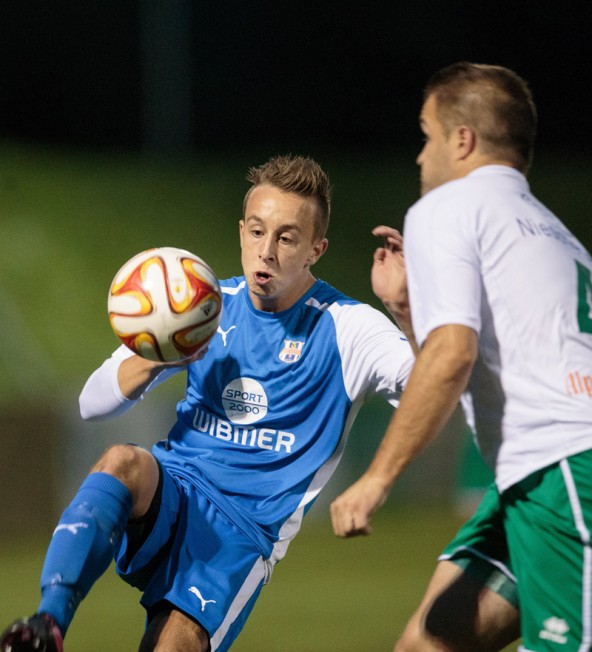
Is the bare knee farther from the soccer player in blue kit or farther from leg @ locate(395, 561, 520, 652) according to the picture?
leg @ locate(395, 561, 520, 652)

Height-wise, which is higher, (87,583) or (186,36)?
(186,36)

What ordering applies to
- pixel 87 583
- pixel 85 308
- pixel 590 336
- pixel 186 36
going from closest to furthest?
pixel 590 336, pixel 87 583, pixel 85 308, pixel 186 36

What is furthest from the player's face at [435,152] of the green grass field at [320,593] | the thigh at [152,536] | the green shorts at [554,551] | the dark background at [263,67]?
the dark background at [263,67]

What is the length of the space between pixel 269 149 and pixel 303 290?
882 centimetres

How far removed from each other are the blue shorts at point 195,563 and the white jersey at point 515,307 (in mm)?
1295

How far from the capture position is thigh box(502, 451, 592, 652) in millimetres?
2957

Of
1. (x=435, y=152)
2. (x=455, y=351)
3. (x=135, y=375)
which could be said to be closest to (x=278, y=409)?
(x=135, y=375)

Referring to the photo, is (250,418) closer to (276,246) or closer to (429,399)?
(276,246)

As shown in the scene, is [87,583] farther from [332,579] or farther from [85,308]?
[85,308]

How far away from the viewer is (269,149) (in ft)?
43.0

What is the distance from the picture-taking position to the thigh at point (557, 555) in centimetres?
296

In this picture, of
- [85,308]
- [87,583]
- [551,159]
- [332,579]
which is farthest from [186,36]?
[87,583]

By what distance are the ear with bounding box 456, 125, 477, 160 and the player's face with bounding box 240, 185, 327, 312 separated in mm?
1171

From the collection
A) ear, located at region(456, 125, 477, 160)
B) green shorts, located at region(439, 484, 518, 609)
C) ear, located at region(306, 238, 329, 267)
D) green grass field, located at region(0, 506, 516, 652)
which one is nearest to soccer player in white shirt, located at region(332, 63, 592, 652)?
ear, located at region(456, 125, 477, 160)
